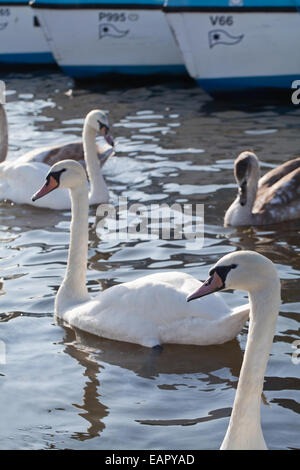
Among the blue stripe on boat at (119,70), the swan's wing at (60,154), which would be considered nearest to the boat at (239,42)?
the blue stripe on boat at (119,70)

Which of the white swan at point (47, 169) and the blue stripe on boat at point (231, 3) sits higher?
the blue stripe on boat at point (231, 3)

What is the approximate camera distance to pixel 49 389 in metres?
5.74

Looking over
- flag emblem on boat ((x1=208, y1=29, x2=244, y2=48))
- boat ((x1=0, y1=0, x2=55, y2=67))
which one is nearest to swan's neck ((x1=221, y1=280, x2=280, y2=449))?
flag emblem on boat ((x1=208, y1=29, x2=244, y2=48))

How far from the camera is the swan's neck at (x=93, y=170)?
9.67 m

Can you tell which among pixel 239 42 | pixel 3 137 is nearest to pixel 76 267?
pixel 3 137

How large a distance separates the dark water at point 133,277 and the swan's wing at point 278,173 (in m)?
0.36

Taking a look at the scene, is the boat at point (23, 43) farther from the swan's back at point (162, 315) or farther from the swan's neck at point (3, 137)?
the swan's back at point (162, 315)

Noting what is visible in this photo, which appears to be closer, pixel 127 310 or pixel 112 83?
pixel 127 310

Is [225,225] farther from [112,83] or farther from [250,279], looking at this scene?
[112,83]

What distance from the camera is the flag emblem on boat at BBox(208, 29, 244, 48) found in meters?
14.4

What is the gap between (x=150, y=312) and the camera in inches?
241

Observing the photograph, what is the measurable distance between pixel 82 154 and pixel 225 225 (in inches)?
93.3

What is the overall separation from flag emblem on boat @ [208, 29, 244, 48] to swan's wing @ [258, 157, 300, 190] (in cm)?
517
